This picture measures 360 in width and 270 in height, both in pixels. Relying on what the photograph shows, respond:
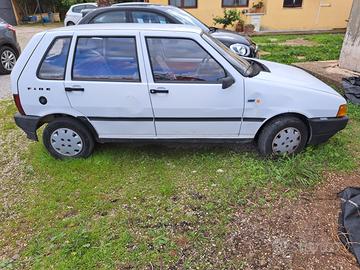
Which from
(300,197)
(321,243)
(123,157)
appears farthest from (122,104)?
(321,243)

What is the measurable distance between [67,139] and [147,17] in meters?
4.05

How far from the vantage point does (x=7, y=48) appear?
795 cm

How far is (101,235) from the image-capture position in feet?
9.09

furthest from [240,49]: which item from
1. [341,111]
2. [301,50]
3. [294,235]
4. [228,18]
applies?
[228,18]

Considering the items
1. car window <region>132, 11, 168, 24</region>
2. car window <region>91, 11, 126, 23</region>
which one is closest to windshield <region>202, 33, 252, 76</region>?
car window <region>132, 11, 168, 24</region>

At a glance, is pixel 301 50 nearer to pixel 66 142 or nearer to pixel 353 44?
pixel 353 44

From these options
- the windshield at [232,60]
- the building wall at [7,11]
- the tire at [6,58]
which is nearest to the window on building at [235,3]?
the tire at [6,58]

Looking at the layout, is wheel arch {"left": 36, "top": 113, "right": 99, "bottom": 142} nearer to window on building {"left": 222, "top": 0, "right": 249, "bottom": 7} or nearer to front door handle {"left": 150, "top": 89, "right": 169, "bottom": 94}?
front door handle {"left": 150, "top": 89, "right": 169, "bottom": 94}

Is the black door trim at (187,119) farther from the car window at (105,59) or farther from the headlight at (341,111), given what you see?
the headlight at (341,111)

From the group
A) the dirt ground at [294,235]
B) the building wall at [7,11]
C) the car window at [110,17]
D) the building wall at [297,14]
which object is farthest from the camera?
the building wall at [7,11]

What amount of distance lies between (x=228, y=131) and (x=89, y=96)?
169 cm

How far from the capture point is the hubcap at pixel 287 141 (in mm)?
3646

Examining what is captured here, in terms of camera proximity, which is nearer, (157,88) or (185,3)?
(157,88)

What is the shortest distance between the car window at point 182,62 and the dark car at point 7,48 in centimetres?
625
